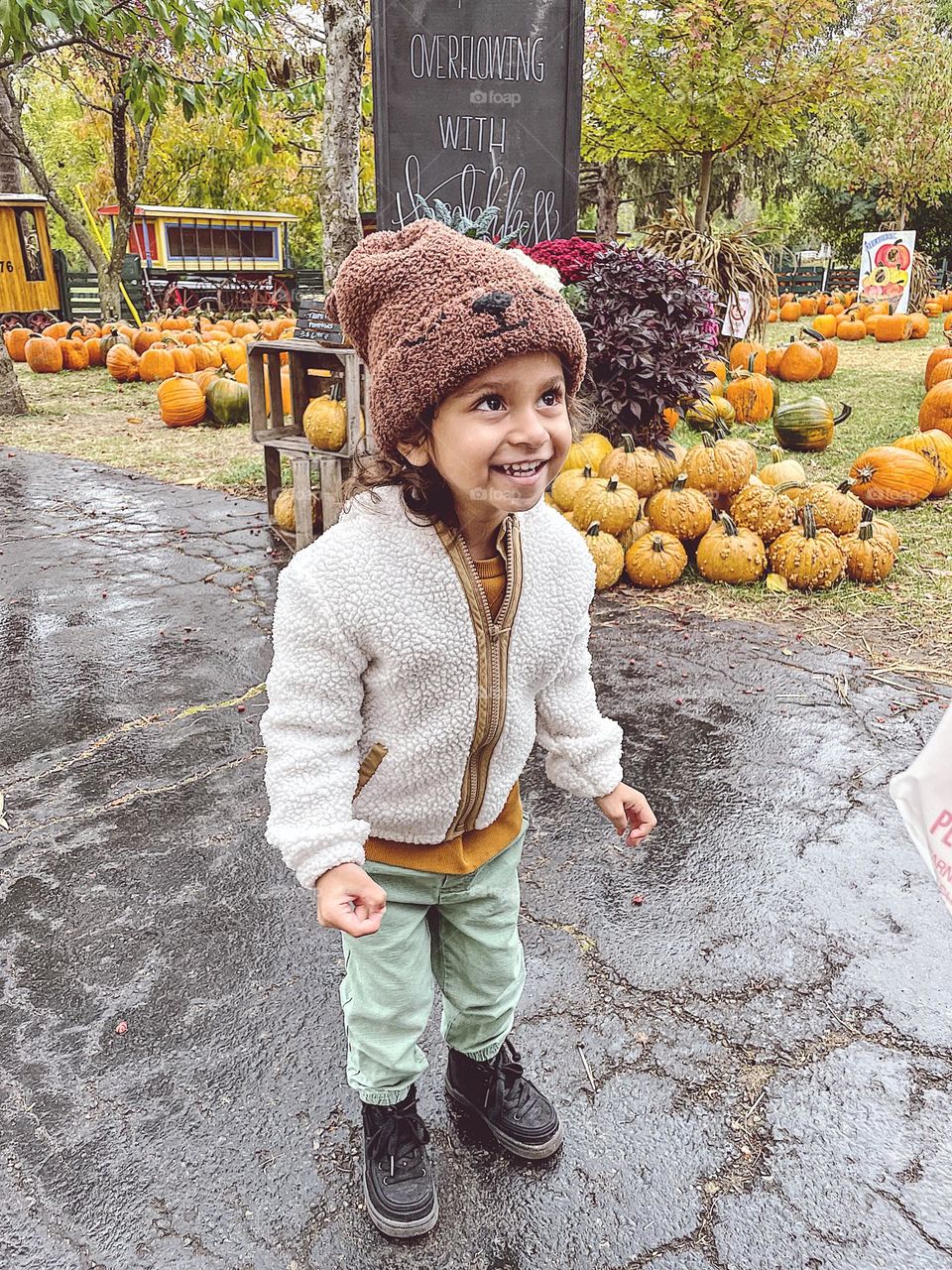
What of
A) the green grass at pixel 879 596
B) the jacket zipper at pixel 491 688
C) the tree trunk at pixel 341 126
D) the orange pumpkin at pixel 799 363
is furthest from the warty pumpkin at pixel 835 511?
the orange pumpkin at pixel 799 363

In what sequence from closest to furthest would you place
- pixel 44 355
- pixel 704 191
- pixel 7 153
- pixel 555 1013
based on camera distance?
1. pixel 555 1013
2. pixel 704 191
3. pixel 7 153
4. pixel 44 355

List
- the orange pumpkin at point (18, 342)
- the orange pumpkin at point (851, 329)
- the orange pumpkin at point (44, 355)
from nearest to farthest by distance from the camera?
the orange pumpkin at point (44, 355)
the orange pumpkin at point (18, 342)
the orange pumpkin at point (851, 329)

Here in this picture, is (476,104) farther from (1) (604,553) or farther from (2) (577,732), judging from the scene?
(2) (577,732)

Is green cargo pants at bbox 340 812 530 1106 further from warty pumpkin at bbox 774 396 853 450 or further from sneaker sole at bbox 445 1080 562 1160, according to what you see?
warty pumpkin at bbox 774 396 853 450

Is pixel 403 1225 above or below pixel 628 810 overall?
below

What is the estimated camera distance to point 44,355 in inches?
497

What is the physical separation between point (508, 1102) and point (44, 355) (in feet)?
43.7

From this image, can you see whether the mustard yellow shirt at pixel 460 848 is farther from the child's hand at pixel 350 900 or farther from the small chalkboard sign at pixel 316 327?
the small chalkboard sign at pixel 316 327

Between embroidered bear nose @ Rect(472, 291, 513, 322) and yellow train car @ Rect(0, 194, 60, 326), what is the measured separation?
15.5 metres

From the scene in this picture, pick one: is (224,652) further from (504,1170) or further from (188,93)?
(188,93)

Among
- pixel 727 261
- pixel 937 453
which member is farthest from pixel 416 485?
pixel 727 261

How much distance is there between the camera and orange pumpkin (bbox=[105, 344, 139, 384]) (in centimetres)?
1155

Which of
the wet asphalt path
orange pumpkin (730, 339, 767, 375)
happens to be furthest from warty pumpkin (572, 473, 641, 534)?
A: orange pumpkin (730, 339, 767, 375)

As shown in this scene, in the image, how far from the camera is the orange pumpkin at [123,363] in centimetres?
1155
